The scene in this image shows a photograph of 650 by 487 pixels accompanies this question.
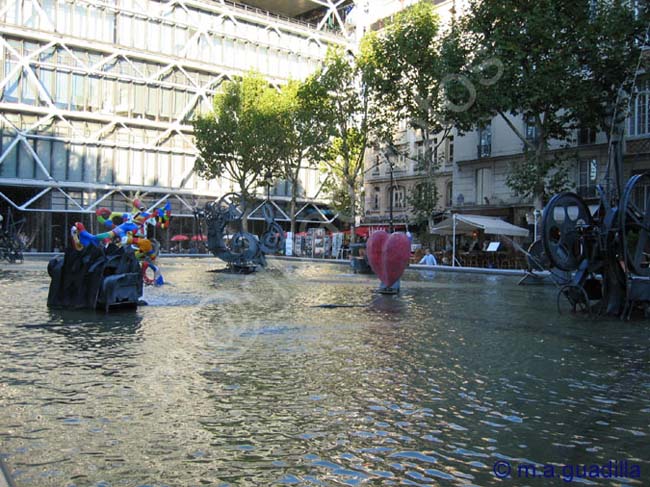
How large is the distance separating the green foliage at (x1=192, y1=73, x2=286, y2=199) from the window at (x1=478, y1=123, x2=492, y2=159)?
13.9m

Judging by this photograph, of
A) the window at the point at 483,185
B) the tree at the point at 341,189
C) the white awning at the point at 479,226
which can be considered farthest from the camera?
the tree at the point at 341,189

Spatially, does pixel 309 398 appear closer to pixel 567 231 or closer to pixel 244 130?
pixel 567 231

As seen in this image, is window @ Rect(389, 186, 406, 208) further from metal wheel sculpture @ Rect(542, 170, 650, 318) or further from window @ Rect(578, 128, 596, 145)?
metal wheel sculpture @ Rect(542, 170, 650, 318)

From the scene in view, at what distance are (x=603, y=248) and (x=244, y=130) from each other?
3916 centimetres

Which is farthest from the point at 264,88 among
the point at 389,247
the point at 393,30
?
the point at 389,247

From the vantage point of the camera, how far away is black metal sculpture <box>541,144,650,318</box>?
37.2 feet

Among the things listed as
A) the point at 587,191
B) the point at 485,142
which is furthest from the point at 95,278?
the point at 485,142

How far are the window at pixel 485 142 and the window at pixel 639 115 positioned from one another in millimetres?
9604

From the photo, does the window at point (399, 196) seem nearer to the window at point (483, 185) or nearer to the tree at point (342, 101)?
the tree at point (342, 101)

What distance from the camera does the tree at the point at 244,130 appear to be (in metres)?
48.2

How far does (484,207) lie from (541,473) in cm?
4023

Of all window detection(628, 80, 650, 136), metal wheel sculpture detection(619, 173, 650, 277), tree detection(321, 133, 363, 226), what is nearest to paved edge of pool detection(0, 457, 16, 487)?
metal wheel sculpture detection(619, 173, 650, 277)

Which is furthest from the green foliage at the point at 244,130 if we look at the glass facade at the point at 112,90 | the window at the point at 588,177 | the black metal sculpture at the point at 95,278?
the black metal sculpture at the point at 95,278

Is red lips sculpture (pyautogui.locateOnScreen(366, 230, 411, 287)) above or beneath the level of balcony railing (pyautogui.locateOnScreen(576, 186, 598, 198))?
beneath
